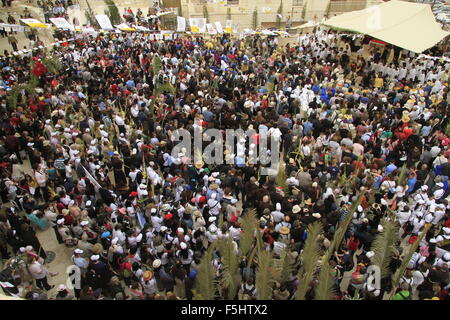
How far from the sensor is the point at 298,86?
13477 mm

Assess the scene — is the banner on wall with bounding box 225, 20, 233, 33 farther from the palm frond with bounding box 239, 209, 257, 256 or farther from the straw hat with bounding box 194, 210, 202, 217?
the palm frond with bounding box 239, 209, 257, 256

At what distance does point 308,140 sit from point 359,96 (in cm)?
454

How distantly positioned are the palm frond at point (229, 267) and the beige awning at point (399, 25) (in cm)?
1405

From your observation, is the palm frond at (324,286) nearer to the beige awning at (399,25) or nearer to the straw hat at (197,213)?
the straw hat at (197,213)

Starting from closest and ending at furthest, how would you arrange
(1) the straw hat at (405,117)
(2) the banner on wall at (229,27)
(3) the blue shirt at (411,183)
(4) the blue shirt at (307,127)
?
(3) the blue shirt at (411,183), (4) the blue shirt at (307,127), (1) the straw hat at (405,117), (2) the banner on wall at (229,27)

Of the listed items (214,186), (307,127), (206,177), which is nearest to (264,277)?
(214,186)

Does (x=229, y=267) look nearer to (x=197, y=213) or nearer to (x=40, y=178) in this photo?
(x=197, y=213)

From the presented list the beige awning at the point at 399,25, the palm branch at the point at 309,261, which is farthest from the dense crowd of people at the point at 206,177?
the beige awning at the point at 399,25

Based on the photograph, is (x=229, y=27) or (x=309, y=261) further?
(x=229, y=27)

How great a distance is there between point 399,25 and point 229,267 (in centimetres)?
1651

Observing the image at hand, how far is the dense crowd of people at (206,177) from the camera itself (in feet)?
20.9

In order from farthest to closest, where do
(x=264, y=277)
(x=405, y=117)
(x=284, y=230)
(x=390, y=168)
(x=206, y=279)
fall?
1. (x=405, y=117)
2. (x=390, y=168)
3. (x=284, y=230)
4. (x=206, y=279)
5. (x=264, y=277)

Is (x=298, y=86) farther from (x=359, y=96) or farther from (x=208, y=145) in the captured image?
(x=208, y=145)

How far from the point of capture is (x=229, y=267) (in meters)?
5.98
